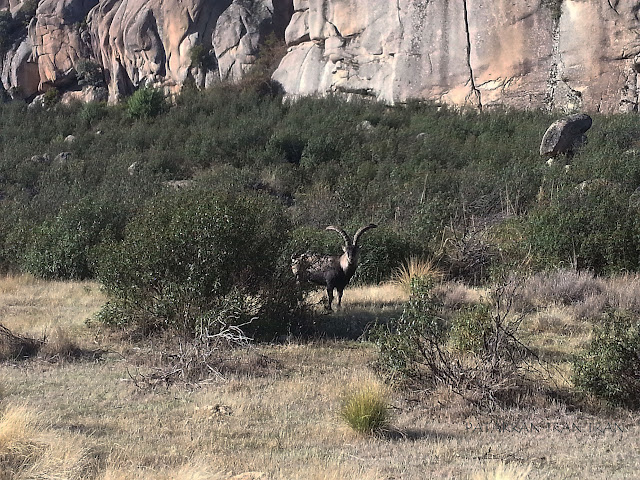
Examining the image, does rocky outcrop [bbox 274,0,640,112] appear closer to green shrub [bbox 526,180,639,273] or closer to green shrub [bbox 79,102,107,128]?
green shrub [bbox 79,102,107,128]

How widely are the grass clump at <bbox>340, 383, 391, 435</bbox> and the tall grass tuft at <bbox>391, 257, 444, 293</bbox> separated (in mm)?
8446

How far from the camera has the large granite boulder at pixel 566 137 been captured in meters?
29.9

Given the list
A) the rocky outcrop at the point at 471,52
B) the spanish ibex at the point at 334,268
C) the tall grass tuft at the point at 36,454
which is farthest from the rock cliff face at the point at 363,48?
the tall grass tuft at the point at 36,454

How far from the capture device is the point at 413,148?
33625 millimetres

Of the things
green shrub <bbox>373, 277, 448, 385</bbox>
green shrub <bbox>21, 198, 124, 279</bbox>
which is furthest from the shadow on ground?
green shrub <bbox>21, 198, 124, 279</bbox>

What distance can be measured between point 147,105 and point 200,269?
32.5 m

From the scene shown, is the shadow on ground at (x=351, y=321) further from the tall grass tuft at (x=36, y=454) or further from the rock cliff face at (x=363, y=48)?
the rock cliff face at (x=363, y=48)

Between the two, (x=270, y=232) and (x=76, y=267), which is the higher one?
(x=270, y=232)

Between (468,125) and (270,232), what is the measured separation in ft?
81.5

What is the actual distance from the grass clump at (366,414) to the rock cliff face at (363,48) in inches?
1170

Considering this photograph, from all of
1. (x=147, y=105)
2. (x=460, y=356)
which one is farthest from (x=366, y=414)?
(x=147, y=105)

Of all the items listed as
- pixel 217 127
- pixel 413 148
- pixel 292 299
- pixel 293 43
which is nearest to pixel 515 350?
pixel 292 299

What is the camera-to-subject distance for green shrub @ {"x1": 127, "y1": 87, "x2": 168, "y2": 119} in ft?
136

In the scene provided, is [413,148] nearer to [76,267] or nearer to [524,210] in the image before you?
[524,210]
